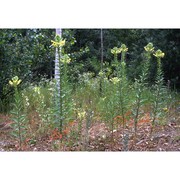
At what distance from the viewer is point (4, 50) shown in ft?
16.0

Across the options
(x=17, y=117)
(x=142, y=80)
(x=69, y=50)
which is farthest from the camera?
(x=69, y=50)

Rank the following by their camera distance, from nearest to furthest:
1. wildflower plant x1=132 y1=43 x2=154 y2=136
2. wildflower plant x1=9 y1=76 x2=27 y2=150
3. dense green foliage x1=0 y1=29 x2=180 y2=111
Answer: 1. wildflower plant x1=9 y1=76 x2=27 y2=150
2. wildflower plant x1=132 y1=43 x2=154 y2=136
3. dense green foliage x1=0 y1=29 x2=180 y2=111

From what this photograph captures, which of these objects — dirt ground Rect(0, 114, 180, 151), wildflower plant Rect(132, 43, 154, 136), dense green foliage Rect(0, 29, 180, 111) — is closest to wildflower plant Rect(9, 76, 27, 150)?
dirt ground Rect(0, 114, 180, 151)

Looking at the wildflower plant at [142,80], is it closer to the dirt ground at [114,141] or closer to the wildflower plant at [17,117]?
the dirt ground at [114,141]

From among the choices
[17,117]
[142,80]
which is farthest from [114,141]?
[17,117]

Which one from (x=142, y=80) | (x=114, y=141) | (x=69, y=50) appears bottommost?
(x=114, y=141)

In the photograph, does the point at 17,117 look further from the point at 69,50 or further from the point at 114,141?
the point at 69,50

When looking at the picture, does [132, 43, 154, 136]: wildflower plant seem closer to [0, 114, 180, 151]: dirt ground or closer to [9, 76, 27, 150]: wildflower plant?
[0, 114, 180, 151]: dirt ground

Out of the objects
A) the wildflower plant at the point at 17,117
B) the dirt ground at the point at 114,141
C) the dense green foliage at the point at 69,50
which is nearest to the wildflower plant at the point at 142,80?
the dirt ground at the point at 114,141

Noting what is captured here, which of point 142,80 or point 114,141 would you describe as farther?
point 114,141

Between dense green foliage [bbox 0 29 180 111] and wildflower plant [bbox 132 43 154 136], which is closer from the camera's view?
wildflower plant [bbox 132 43 154 136]
